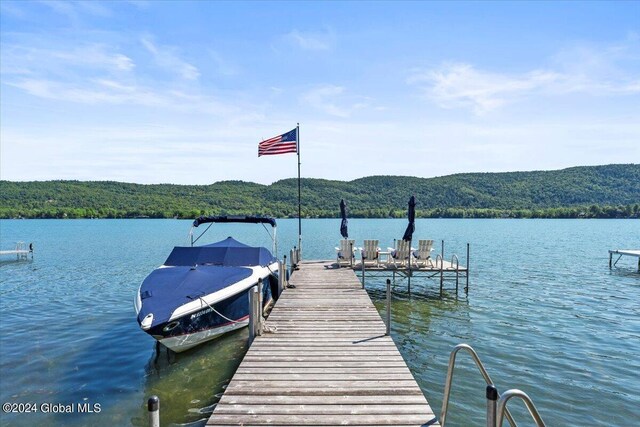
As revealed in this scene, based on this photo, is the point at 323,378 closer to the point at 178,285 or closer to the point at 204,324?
the point at 204,324

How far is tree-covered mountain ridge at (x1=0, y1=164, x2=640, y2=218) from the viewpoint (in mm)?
107938

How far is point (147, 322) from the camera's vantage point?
8648mm

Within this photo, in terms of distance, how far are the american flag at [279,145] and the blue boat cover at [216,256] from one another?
18.9 ft

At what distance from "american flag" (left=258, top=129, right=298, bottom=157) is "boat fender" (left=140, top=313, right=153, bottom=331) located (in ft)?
34.0

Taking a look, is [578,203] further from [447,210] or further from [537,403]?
[537,403]

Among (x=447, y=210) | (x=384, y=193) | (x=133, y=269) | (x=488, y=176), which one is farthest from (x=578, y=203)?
(x=133, y=269)

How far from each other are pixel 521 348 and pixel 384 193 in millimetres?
120218

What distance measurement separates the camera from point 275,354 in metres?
7.06

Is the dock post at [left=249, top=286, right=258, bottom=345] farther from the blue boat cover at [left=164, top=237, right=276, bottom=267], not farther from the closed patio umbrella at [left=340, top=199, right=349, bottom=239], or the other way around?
the closed patio umbrella at [left=340, top=199, right=349, bottom=239]

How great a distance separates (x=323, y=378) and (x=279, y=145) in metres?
13.3

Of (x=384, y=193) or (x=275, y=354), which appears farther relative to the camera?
(x=384, y=193)

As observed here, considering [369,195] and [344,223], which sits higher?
[369,195]

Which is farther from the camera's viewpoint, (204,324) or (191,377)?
(204,324)

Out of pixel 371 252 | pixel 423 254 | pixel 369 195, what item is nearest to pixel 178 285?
pixel 371 252
